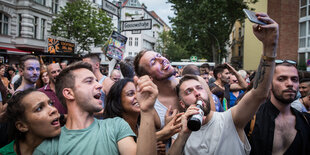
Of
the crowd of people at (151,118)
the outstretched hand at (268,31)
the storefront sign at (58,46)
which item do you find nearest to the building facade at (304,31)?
the storefront sign at (58,46)

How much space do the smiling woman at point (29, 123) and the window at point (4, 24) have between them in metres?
24.4

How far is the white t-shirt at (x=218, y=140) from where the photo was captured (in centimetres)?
214

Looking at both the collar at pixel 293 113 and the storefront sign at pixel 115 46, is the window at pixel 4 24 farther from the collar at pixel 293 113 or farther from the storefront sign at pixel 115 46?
the collar at pixel 293 113

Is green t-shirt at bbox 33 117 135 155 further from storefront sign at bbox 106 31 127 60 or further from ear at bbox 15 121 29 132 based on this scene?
storefront sign at bbox 106 31 127 60

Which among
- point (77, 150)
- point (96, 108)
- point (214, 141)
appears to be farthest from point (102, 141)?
point (214, 141)

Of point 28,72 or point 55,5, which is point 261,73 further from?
point 55,5

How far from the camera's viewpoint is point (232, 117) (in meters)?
2.21

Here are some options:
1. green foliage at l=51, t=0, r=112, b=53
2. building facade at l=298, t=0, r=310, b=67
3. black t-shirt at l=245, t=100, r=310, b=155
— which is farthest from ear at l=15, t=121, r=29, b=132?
green foliage at l=51, t=0, r=112, b=53

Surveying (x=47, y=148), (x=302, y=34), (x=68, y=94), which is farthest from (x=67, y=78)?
(x=302, y=34)

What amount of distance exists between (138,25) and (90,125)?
577 cm

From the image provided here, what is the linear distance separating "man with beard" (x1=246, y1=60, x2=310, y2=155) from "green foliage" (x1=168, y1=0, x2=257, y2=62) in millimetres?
20758

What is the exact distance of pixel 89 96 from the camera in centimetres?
214

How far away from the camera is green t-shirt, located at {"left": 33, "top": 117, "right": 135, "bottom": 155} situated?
1839 millimetres

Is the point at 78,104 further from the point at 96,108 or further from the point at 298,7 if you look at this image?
the point at 298,7
